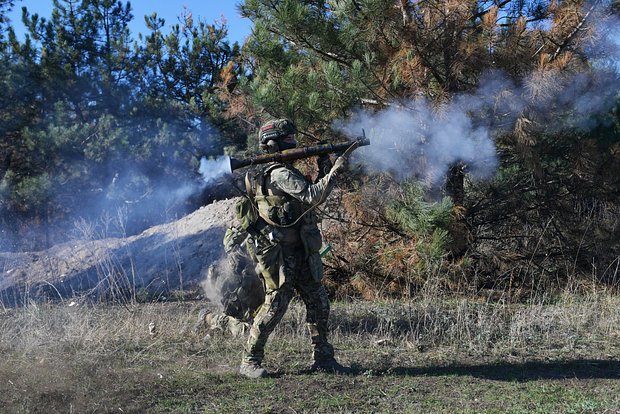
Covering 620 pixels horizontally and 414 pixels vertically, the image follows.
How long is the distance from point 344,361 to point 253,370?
3.19 feet

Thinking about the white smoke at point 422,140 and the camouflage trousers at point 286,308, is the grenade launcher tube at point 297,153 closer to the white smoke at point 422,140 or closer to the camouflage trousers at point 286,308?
the camouflage trousers at point 286,308

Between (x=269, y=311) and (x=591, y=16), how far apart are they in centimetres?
586

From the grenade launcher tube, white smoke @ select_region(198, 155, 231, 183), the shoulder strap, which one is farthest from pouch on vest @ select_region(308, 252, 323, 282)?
white smoke @ select_region(198, 155, 231, 183)

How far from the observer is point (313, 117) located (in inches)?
382

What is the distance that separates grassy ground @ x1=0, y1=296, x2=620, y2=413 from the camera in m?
5.37

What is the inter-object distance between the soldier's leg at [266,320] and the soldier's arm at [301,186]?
0.78 metres

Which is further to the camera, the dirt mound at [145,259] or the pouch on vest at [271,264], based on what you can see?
the dirt mound at [145,259]

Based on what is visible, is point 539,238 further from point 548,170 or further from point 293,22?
point 293,22

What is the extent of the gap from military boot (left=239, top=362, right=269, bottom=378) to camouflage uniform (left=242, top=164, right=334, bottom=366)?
24 millimetres

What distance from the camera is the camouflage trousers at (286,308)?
19.6 ft

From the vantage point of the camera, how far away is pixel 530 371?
6402mm

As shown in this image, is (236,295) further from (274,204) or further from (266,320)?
(274,204)

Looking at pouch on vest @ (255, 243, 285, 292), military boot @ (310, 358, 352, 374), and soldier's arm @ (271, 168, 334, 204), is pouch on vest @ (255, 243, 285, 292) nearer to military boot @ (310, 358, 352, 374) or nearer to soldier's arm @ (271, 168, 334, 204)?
soldier's arm @ (271, 168, 334, 204)

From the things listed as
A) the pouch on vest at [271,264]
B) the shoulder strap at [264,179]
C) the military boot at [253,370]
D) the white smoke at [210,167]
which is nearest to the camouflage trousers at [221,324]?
the military boot at [253,370]
